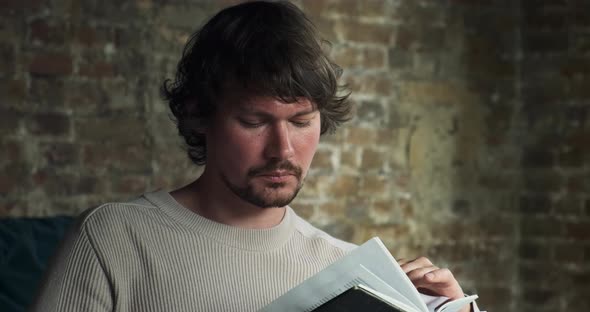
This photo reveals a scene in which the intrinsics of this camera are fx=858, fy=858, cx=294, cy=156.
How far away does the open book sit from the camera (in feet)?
4.31

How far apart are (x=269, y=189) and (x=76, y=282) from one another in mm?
406

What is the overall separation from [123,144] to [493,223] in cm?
175

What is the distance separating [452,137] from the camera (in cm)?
374

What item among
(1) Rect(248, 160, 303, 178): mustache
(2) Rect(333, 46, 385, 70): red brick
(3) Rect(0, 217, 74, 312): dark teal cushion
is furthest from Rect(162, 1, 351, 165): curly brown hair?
(2) Rect(333, 46, 385, 70): red brick

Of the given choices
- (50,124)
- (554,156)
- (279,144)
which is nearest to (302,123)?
(279,144)

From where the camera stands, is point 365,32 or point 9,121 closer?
point 9,121

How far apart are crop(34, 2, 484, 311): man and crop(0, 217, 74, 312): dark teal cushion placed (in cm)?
68

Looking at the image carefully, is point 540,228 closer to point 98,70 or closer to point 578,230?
point 578,230

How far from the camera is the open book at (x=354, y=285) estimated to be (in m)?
1.31

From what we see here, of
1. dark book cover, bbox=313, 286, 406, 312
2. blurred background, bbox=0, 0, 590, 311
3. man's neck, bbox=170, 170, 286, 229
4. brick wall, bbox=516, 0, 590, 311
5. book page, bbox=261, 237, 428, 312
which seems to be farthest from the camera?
brick wall, bbox=516, 0, 590, 311

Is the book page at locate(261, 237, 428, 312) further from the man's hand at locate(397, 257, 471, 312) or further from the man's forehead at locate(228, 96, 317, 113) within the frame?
the man's forehead at locate(228, 96, 317, 113)

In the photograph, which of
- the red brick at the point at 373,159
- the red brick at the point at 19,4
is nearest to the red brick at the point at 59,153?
the red brick at the point at 19,4

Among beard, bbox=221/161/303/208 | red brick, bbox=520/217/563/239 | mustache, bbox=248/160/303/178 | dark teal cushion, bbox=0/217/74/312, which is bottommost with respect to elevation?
red brick, bbox=520/217/563/239

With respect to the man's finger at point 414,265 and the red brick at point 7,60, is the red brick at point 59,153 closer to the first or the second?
the red brick at point 7,60
